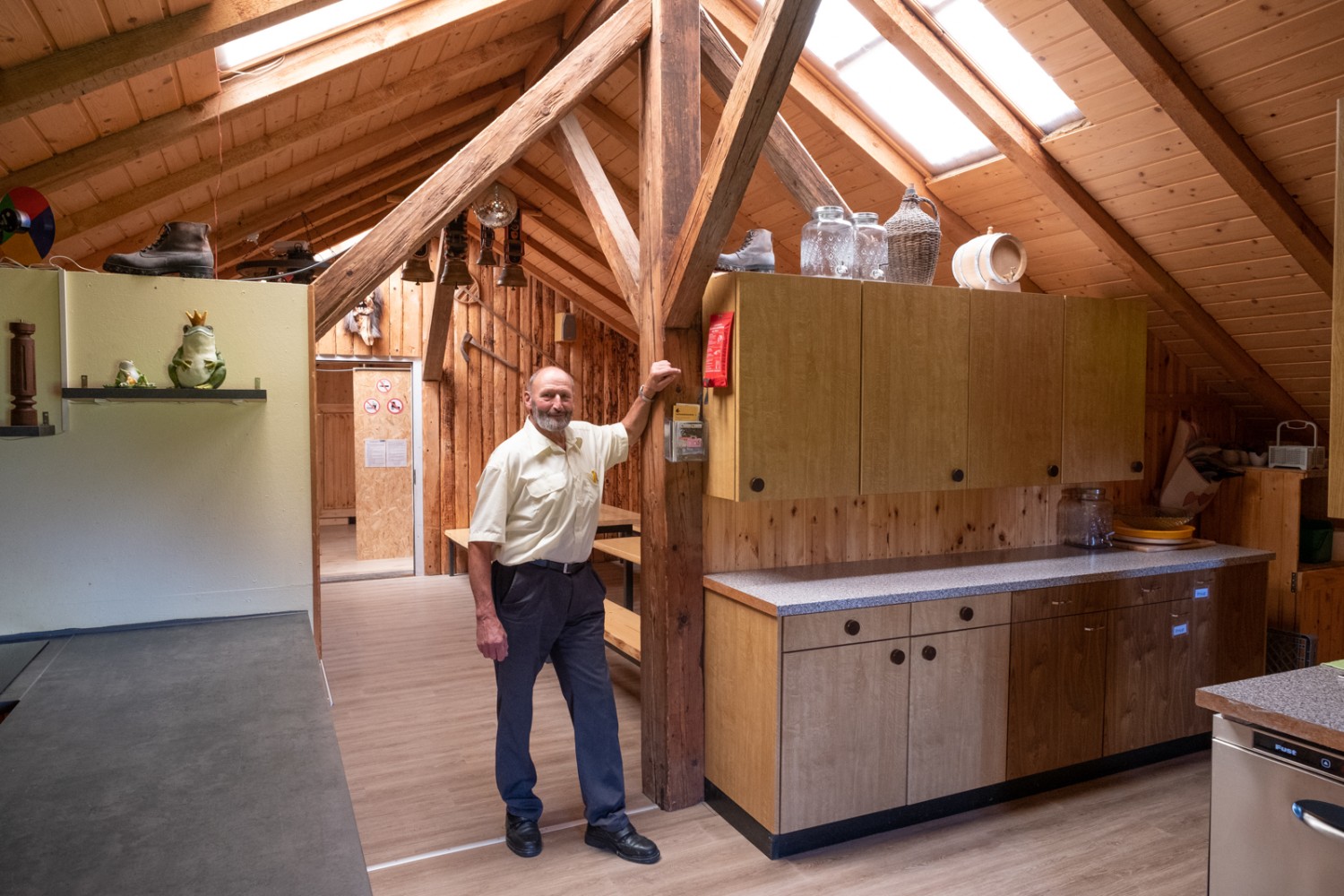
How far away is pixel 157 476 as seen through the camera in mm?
2566

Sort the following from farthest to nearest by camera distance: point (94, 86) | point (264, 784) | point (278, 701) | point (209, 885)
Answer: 1. point (94, 86)
2. point (278, 701)
3. point (264, 784)
4. point (209, 885)

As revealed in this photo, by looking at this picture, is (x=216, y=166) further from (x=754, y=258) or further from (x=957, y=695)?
(x=957, y=695)

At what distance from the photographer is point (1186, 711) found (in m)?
3.60

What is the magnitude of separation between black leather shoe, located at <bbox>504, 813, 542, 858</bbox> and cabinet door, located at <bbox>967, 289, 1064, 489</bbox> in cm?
205

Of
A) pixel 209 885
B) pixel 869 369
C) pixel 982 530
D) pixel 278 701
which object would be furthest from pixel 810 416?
pixel 209 885

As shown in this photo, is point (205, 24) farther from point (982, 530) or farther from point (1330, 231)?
point (1330, 231)

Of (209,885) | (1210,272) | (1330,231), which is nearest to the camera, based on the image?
(209,885)

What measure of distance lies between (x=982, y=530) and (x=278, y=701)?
2944 mm

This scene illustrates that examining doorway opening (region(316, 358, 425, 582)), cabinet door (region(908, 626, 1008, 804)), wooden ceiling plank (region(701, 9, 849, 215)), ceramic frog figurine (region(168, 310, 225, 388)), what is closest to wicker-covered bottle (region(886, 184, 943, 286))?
wooden ceiling plank (region(701, 9, 849, 215))

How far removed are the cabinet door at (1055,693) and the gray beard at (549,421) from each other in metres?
1.81

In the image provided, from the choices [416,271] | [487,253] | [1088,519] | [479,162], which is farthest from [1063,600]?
[487,253]

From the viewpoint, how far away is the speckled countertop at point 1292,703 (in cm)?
158

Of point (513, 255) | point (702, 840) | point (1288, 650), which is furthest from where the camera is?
point (513, 255)

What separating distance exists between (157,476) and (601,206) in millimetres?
1949
